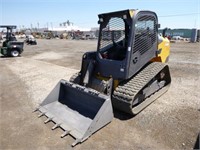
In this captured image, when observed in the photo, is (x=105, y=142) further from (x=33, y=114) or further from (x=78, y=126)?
(x=33, y=114)

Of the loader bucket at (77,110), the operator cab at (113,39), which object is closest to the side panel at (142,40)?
the operator cab at (113,39)

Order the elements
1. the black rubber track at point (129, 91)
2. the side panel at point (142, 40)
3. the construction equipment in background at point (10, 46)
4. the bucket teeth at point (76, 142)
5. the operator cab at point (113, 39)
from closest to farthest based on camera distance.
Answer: the bucket teeth at point (76, 142)
the black rubber track at point (129, 91)
the side panel at point (142, 40)
the operator cab at point (113, 39)
the construction equipment in background at point (10, 46)

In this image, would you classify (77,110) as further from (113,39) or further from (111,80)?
(113,39)

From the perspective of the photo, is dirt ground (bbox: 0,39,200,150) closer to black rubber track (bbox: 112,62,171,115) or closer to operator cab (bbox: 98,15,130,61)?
black rubber track (bbox: 112,62,171,115)

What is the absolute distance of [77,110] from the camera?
451 cm

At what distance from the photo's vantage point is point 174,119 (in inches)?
168

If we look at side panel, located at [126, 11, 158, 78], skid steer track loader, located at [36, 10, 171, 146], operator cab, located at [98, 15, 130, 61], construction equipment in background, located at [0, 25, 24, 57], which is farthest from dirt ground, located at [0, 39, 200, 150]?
construction equipment in background, located at [0, 25, 24, 57]

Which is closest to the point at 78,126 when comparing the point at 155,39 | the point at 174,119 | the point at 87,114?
the point at 87,114

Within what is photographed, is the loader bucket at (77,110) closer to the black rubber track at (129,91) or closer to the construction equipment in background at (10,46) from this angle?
the black rubber track at (129,91)

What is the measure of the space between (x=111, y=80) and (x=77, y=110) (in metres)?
1.04

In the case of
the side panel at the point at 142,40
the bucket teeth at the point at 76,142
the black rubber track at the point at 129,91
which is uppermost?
the side panel at the point at 142,40

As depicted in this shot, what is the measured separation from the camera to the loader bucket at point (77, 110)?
3.75 metres

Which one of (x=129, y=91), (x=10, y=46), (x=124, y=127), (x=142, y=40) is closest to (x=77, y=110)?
(x=124, y=127)

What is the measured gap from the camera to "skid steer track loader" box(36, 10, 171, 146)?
4.01 metres
